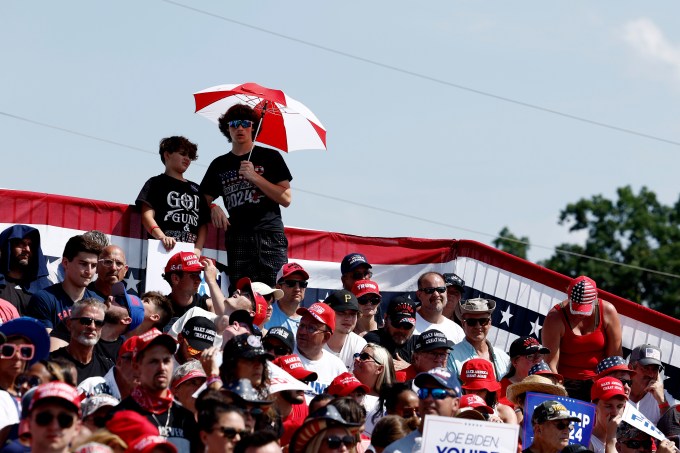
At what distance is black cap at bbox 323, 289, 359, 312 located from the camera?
11.9 metres

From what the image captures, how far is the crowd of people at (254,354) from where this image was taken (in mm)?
8328

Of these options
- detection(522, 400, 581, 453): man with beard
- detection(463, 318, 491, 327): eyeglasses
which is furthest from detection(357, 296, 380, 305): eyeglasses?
detection(522, 400, 581, 453): man with beard

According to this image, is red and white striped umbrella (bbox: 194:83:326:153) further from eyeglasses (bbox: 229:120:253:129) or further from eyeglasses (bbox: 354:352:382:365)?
eyeglasses (bbox: 354:352:382:365)

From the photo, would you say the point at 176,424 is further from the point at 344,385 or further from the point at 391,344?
the point at 391,344

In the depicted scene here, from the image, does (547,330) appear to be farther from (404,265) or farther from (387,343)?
(404,265)

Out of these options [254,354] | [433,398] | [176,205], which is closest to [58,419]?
[254,354]

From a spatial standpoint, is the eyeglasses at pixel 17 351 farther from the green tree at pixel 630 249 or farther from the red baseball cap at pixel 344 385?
the green tree at pixel 630 249

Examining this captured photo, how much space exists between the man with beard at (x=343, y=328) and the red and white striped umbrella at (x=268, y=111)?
2.55 m

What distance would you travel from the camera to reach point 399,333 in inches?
487

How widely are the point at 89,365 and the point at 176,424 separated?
1.34m

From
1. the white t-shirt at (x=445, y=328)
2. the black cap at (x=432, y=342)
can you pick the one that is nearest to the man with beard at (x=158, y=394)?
the black cap at (x=432, y=342)

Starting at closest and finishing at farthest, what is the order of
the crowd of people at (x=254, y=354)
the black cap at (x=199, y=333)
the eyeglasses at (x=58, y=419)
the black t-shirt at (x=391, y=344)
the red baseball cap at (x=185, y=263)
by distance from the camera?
1. the eyeglasses at (x=58, y=419)
2. the crowd of people at (x=254, y=354)
3. the black cap at (x=199, y=333)
4. the red baseball cap at (x=185, y=263)
5. the black t-shirt at (x=391, y=344)

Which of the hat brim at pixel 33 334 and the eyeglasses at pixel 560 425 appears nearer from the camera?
the hat brim at pixel 33 334

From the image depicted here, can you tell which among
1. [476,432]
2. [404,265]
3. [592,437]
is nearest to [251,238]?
[404,265]
